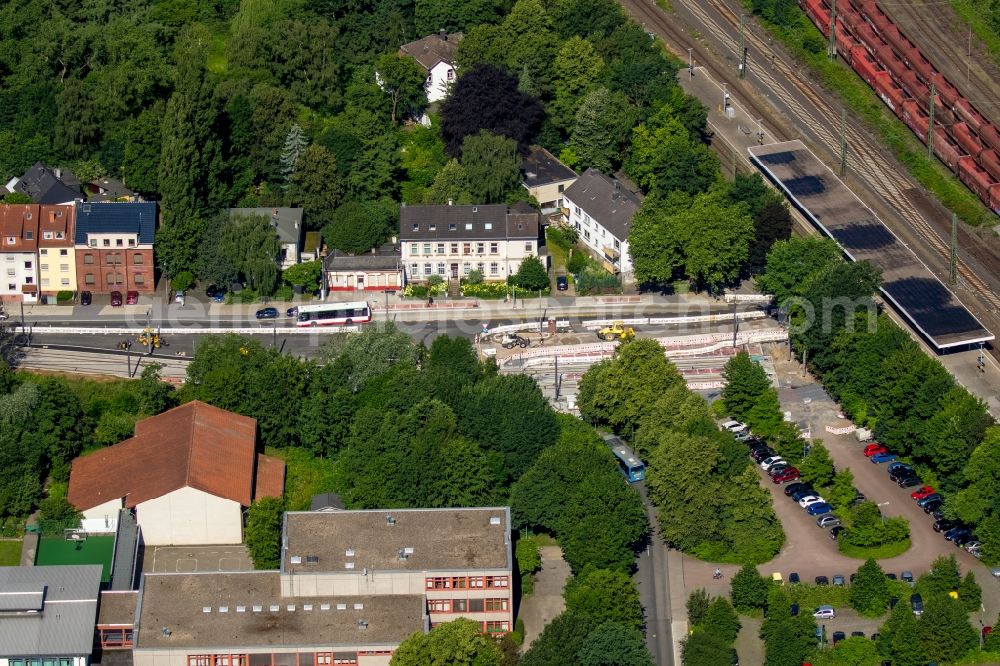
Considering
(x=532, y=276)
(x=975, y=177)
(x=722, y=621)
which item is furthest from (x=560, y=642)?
(x=975, y=177)

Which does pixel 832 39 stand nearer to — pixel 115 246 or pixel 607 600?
pixel 115 246

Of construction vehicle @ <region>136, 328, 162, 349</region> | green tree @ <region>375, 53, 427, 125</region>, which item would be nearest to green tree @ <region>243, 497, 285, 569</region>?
construction vehicle @ <region>136, 328, 162, 349</region>

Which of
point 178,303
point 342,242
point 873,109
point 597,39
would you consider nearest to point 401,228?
point 342,242

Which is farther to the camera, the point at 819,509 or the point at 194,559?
the point at 819,509

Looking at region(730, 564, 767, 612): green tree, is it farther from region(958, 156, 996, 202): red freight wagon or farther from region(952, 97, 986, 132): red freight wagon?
region(952, 97, 986, 132): red freight wagon

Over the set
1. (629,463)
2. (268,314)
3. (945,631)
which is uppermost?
(268,314)

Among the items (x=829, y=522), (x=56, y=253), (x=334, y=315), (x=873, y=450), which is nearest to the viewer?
(x=829, y=522)
